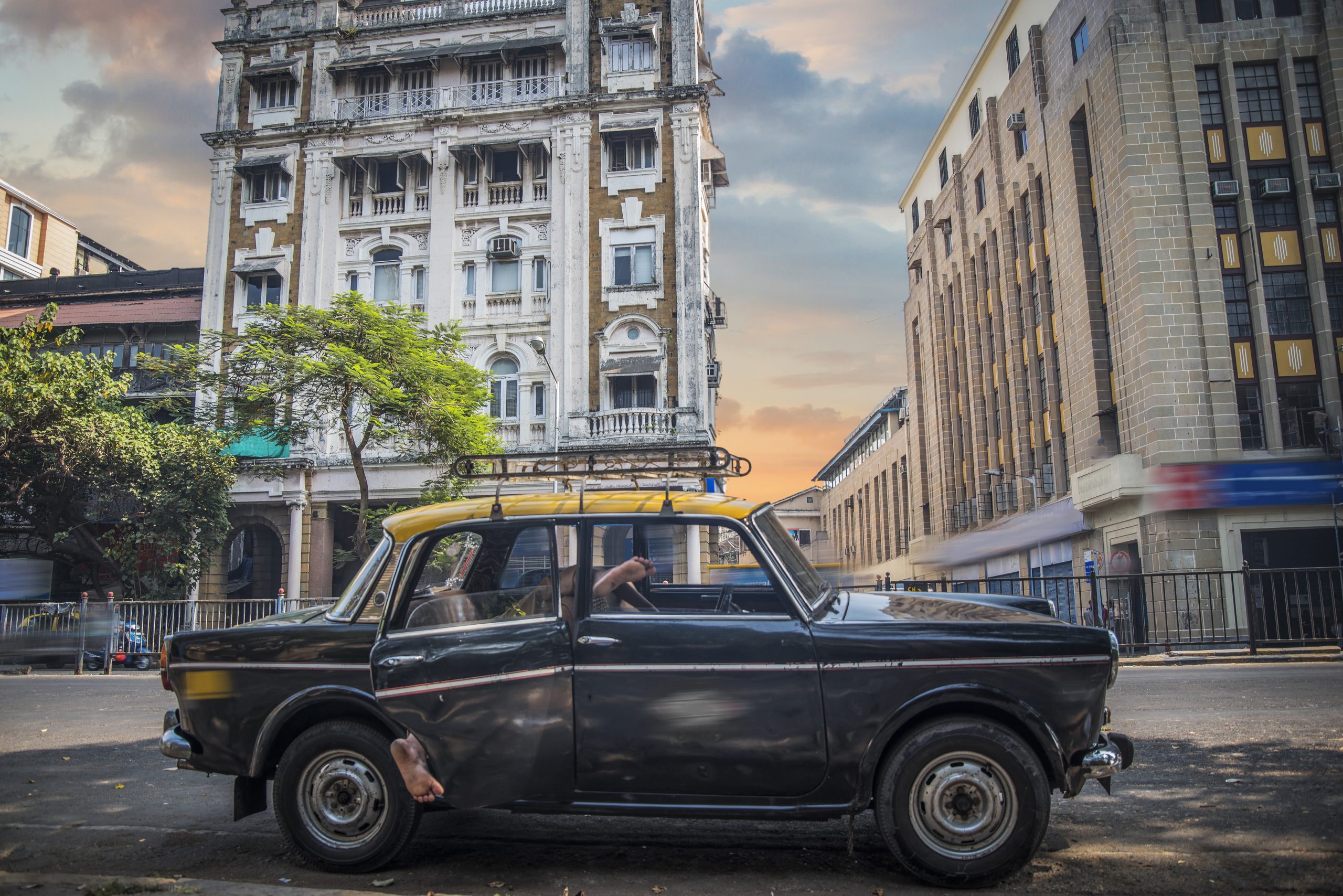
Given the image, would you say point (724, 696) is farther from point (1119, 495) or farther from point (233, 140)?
point (233, 140)

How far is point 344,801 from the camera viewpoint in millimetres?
4820

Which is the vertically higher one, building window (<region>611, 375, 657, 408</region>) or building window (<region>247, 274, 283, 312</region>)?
building window (<region>247, 274, 283, 312</region>)

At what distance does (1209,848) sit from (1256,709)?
5.31m

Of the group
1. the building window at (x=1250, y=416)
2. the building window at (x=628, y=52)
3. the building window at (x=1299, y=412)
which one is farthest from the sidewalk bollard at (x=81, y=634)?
the building window at (x=1299, y=412)

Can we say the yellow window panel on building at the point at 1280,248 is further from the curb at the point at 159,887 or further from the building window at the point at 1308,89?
the curb at the point at 159,887

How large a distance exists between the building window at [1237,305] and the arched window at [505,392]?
20.9 metres

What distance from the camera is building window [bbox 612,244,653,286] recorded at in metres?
30.1

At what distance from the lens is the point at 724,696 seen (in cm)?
448

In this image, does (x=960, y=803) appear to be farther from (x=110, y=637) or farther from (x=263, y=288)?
(x=263, y=288)

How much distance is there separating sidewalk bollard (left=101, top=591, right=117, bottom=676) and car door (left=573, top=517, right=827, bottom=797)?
20165 mm

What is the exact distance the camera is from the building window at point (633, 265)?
30.1 m

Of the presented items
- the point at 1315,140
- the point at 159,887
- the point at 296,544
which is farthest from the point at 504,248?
the point at 159,887

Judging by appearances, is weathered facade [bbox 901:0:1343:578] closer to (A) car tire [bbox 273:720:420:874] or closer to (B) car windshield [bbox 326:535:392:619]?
(B) car windshield [bbox 326:535:392:619]

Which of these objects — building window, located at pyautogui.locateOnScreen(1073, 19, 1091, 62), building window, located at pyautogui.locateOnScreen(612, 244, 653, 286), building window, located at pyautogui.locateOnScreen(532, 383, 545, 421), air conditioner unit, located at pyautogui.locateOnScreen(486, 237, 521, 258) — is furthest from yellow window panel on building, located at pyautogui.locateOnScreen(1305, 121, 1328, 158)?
air conditioner unit, located at pyautogui.locateOnScreen(486, 237, 521, 258)
